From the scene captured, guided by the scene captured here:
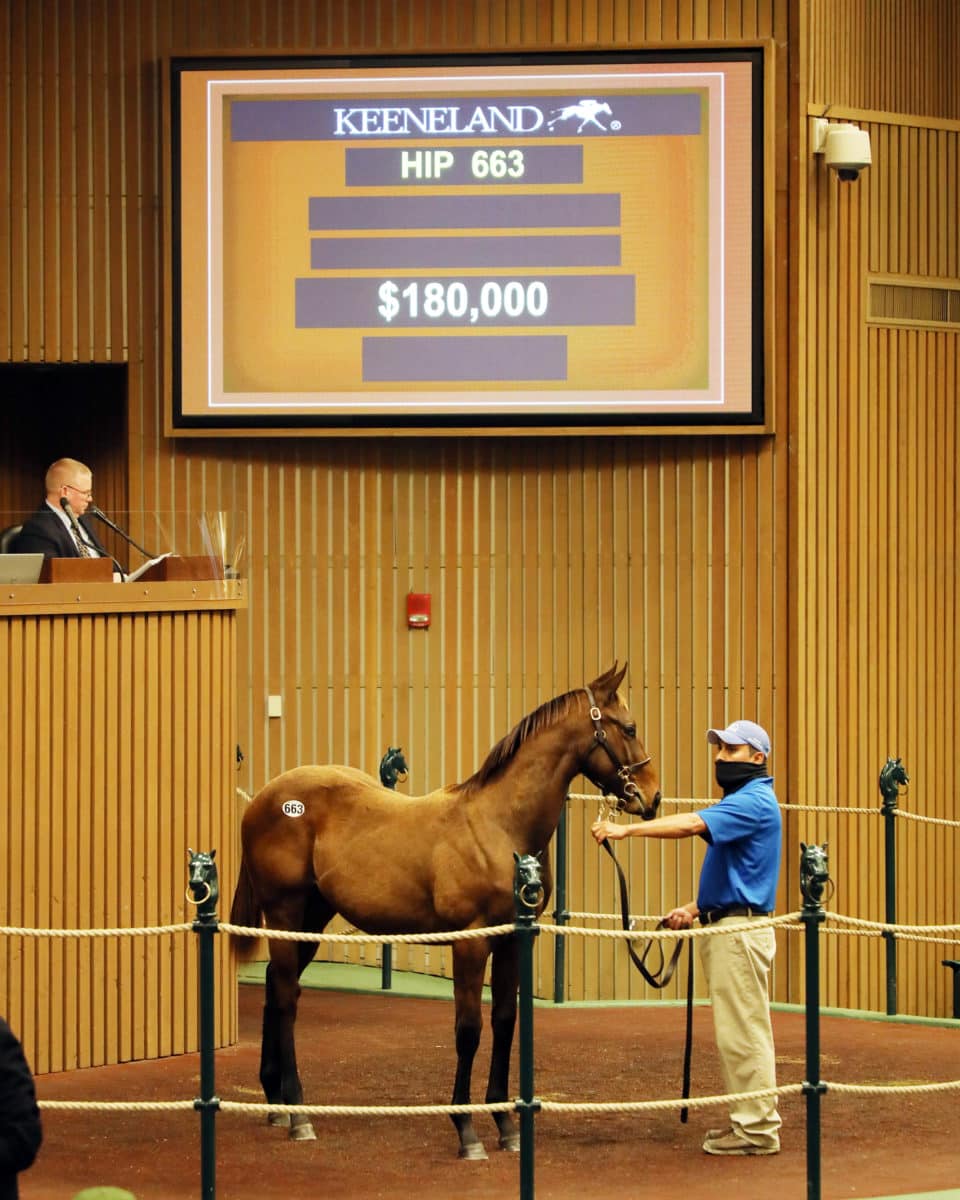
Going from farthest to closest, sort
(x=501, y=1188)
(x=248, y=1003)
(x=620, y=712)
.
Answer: (x=248, y=1003) → (x=620, y=712) → (x=501, y=1188)

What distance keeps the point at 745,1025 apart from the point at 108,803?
3.30 m

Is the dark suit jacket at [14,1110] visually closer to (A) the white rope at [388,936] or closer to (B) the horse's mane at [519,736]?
(A) the white rope at [388,936]

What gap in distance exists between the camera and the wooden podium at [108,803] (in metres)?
9.11

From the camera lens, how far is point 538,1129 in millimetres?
8094

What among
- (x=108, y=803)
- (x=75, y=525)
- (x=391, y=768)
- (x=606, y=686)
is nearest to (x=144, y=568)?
(x=75, y=525)

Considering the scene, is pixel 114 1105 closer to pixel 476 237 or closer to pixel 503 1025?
pixel 503 1025

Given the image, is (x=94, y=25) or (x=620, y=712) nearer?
(x=620, y=712)

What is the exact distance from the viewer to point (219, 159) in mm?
12109

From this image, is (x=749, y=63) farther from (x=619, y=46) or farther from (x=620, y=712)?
(x=620, y=712)

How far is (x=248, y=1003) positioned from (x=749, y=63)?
20.6 feet

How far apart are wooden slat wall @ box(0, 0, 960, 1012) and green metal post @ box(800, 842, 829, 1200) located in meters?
5.24

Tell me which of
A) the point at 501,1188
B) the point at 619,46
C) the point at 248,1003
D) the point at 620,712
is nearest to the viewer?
the point at 501,1188

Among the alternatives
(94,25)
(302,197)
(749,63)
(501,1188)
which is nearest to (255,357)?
(302,197)

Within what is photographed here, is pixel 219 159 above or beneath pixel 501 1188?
above
